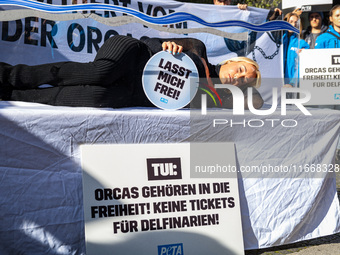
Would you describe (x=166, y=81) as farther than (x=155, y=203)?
Yes

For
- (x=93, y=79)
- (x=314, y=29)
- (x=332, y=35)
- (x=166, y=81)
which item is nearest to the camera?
(x=93, y=79)

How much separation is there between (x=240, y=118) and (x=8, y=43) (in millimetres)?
1942

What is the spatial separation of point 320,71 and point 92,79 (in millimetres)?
2985

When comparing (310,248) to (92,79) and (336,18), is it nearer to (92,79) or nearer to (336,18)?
(92,79)

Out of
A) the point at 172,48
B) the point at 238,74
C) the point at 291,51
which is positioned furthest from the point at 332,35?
the point at 172,48

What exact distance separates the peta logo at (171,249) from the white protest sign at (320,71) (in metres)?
2.83

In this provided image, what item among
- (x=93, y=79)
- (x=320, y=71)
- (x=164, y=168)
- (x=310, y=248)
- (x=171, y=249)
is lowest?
(x=310, y=248)

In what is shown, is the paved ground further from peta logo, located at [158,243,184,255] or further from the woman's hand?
the woman's hand

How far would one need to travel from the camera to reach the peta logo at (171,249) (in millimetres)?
2395

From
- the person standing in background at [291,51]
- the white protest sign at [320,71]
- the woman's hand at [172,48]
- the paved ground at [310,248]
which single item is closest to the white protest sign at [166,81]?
the woman's hand at [172,48]

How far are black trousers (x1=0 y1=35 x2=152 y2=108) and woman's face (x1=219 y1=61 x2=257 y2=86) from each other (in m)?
0.55

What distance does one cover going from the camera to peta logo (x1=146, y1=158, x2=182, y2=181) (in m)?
2.44

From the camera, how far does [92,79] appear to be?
8.45 ft

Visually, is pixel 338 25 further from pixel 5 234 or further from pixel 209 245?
pixel 5 234
